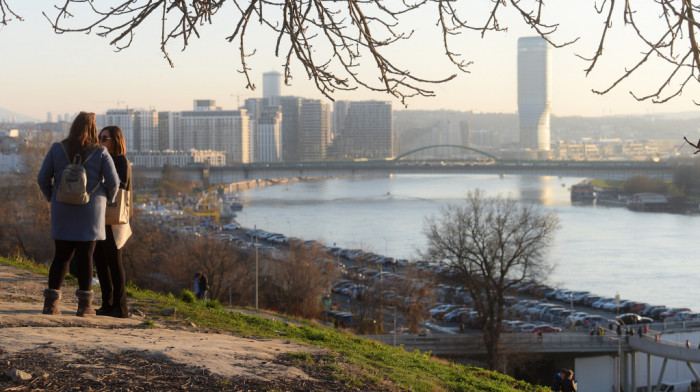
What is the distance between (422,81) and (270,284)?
1027 cm

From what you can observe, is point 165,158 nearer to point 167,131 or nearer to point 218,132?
point 218,132

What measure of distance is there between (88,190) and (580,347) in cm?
847

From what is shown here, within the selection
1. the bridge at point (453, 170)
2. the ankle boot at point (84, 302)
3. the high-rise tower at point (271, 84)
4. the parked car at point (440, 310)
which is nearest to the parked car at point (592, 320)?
the parked car at point (440, 310)

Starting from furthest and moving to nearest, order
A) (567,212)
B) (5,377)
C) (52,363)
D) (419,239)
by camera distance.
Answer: (567,212)
(419,239)
(52,363)
(5,377)

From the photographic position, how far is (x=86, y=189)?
2230 millimetres

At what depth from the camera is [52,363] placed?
1783 mm

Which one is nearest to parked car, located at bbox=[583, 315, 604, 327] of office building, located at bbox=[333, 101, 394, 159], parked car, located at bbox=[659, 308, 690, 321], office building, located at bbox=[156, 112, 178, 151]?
parked car, located at bbox=[659, 308, 690, 321]

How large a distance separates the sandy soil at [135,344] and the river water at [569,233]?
10.5 m

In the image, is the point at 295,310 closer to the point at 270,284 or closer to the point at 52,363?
the point at 270,284

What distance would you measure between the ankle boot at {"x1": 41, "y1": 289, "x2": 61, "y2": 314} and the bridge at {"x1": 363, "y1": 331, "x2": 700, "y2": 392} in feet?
23.0

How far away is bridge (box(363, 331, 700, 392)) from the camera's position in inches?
369

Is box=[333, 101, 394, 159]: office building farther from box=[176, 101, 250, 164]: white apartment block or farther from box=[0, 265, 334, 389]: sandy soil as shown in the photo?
box=[0, 265, 334, 389]: sandy soil

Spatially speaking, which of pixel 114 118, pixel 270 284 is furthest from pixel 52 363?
pixel 114 118

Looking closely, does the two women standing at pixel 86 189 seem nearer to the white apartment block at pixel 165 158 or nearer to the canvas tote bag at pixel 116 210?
the canvas tote bag at pixel 116 210
